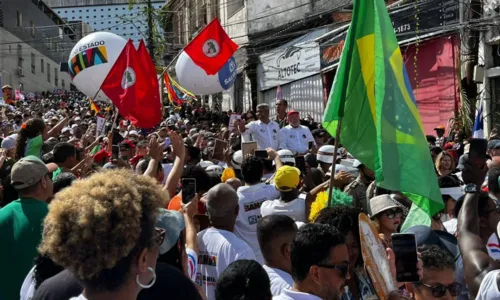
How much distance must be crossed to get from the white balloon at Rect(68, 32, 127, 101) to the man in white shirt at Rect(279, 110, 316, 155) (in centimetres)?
639

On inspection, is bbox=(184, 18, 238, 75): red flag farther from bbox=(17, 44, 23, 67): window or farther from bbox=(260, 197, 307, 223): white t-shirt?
bbox=(17, 44, 23, 67): window

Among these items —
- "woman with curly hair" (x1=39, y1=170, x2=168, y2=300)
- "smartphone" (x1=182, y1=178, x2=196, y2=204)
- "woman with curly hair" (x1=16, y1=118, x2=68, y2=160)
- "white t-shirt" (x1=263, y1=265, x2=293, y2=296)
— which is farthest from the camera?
"woman with curly hair" (x1=16, y1=118, x2=68, y2=160)

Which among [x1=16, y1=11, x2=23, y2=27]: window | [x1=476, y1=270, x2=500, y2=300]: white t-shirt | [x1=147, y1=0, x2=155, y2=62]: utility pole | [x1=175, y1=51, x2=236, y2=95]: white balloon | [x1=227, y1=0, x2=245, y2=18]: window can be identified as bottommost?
[x1=476, y1=270, x2=500, y2=300]: white t-shirt

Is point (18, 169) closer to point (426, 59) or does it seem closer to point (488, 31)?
point (488, 31)

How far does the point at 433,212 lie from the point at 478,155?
777 mm

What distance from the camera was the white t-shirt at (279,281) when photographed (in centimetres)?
414

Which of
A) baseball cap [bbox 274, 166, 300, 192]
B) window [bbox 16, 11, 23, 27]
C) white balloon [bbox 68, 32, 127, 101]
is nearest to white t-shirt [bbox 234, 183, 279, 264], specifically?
baseball cap [bbox 274, 166, 300, 192]

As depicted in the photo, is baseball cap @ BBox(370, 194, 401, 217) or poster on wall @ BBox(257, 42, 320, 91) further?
poster on wall @ BBox(257, 42, 320, 91)

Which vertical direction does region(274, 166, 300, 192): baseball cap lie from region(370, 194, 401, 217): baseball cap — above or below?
above

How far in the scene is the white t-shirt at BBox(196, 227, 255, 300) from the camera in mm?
4809

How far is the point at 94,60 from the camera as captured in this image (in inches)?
661

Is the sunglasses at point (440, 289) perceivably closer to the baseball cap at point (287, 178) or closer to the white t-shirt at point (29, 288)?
the white t-shirt at point (29, 288)

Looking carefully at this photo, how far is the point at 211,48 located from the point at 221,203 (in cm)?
835

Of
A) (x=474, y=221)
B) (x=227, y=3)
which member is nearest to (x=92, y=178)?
(x=474, y=221)
